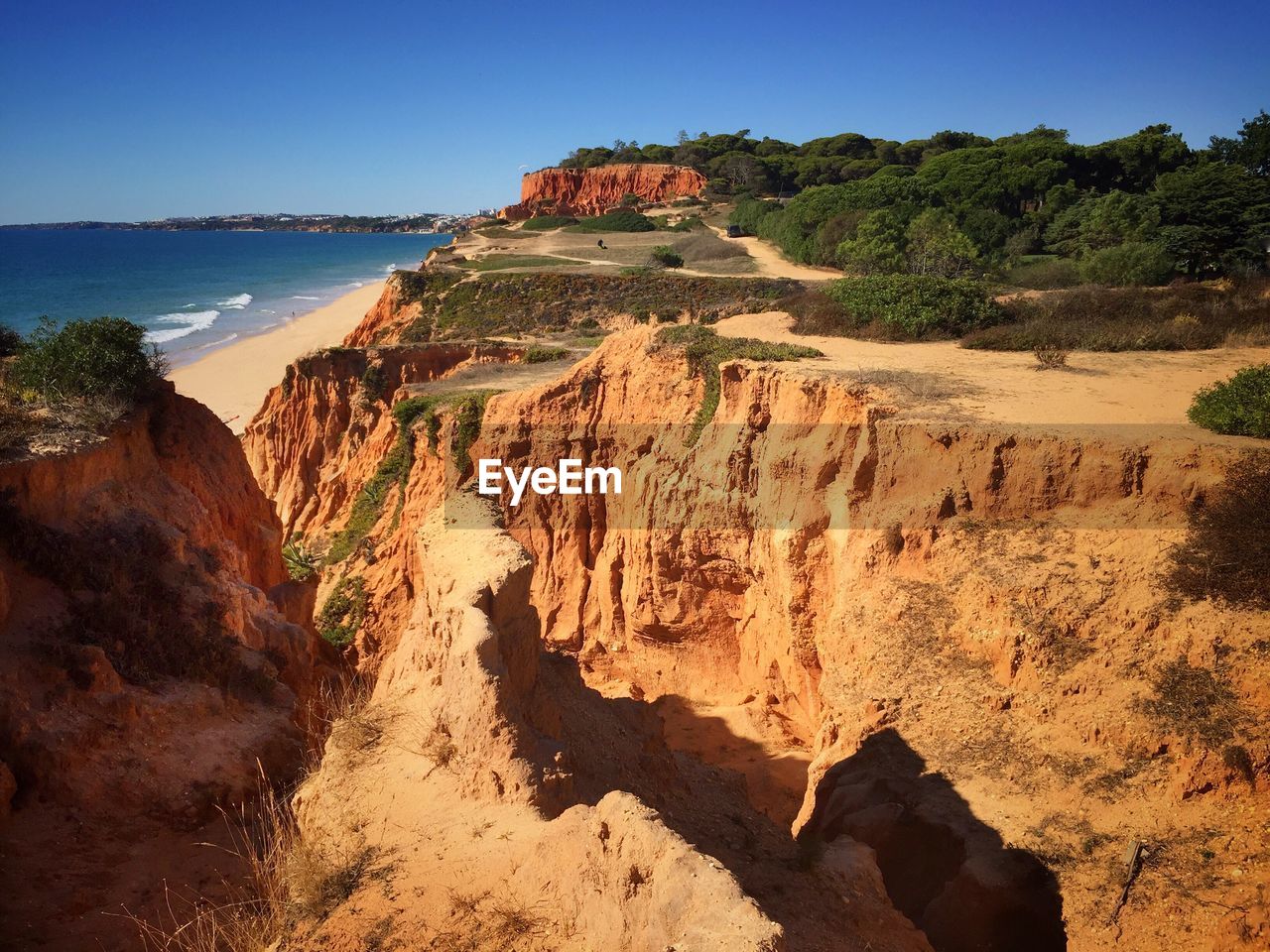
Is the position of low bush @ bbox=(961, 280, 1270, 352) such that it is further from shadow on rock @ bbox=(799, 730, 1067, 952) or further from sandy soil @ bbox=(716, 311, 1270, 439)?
shadow on rock @ bbox=(799, 730, 1067, 952)

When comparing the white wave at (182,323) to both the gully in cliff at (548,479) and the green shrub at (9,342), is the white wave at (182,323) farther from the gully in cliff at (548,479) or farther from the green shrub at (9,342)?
the gully in cliff at (548,479)

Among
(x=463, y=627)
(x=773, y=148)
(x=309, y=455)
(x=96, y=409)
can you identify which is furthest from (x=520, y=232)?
(x=463, y=627)

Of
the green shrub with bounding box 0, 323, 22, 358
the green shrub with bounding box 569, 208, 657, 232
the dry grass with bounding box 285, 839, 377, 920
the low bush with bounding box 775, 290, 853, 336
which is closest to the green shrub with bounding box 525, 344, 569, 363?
the low bush with bounding box 775, 290, 853, 336

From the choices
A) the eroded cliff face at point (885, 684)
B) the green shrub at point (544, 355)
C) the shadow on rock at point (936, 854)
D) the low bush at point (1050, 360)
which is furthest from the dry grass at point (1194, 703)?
the green shrub at point (544, 355)

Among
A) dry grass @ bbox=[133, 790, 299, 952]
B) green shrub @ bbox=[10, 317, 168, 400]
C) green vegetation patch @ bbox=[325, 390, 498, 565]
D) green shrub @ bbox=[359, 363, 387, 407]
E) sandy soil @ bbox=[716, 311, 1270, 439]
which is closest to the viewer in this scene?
dry grass @ bbox=[133, 790, 299, 952]

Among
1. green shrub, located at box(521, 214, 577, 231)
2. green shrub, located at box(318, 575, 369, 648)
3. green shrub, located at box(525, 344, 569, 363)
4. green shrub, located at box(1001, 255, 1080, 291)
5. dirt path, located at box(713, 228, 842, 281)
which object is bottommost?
green shrub, located at box(318, 575, 369, 648)

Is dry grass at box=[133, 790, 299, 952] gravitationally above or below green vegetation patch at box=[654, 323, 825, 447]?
below
